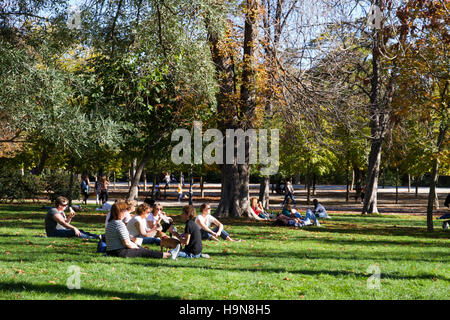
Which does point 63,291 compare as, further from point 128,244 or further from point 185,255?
point 185,255

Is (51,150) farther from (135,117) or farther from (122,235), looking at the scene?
(122,235)

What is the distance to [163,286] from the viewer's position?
7.06 meters

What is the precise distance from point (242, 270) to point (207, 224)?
13.7 ft

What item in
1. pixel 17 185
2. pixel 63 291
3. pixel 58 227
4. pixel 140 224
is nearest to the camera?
pixel 63 291

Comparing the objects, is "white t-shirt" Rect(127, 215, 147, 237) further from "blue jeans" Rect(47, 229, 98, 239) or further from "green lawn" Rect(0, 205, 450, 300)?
"blue jeans" Rect(47, 229, 98, 239)

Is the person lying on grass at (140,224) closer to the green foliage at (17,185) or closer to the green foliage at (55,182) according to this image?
the green foliage at (55,182)

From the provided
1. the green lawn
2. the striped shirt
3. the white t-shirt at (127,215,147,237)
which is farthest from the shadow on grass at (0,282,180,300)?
the white t-shirt at (127,215,147,237)

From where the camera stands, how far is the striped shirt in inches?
371

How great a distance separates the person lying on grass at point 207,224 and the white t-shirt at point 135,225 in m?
1.68

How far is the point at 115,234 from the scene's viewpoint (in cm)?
949

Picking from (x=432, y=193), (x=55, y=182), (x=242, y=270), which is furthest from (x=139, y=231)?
(x=55, y=182)

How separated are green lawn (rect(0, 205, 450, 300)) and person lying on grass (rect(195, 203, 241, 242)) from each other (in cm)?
35
